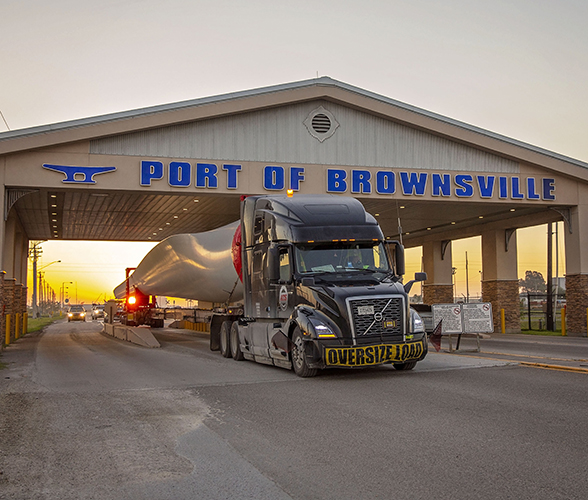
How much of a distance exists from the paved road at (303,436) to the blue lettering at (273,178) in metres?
13.7

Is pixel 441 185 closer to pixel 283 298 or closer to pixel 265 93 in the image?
pixel 265 93

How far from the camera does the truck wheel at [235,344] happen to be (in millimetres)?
17328

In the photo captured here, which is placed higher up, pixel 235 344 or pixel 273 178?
pixel 273 178

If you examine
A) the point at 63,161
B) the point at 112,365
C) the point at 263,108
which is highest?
the point at 263,108

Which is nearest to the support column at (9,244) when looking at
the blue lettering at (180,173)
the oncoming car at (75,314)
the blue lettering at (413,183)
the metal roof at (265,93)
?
the metal roof at (265,93)

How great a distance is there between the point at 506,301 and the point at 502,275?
1.61 metres

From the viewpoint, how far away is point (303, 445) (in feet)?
23.1

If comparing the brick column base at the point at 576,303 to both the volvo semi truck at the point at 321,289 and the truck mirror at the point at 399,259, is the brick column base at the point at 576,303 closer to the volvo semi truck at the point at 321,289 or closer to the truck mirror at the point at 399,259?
the volvo semi truck at the point at 321,289

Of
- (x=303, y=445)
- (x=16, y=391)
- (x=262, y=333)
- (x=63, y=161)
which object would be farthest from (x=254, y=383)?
(x=63, y=161)

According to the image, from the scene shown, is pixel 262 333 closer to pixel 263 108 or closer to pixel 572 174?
pixel 263 108

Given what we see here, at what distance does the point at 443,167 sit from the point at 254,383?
60.9ft

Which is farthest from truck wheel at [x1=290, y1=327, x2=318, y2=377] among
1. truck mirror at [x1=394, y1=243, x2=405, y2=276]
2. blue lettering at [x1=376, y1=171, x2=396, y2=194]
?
blue lettering at [x1=376, y1=171, x2=396, y2=194]

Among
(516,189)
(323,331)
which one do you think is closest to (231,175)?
(516,189)

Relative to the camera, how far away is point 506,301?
39656mm
